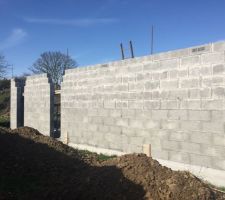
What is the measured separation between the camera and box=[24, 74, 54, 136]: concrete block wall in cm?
1650

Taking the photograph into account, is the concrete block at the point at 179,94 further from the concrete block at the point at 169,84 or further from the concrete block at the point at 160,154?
the concrete block at the point at 160,154

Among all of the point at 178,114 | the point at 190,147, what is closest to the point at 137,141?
the point at 178,114

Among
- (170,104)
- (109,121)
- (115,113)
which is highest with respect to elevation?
(170,104)

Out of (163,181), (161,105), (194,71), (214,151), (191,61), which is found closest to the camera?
(163,181)

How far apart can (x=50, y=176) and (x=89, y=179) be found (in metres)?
1.60

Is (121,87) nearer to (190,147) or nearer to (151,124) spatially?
(151,124)

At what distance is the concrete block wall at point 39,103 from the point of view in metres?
16.5

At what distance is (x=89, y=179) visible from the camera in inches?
271

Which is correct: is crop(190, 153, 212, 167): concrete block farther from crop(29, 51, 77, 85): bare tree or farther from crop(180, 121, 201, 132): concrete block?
crop(29, 51, 77, 85): bare tree

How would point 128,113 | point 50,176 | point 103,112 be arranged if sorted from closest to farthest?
point 50,176, point 128,113, point 103,112

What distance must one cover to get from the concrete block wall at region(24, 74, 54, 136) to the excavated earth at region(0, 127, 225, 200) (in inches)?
260

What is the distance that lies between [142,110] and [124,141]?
135cm

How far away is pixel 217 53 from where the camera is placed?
8.74 metres

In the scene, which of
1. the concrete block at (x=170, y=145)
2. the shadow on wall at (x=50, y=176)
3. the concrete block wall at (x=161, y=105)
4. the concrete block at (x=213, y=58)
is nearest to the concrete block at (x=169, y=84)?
the concrete block wall at (x=161, y=105)
